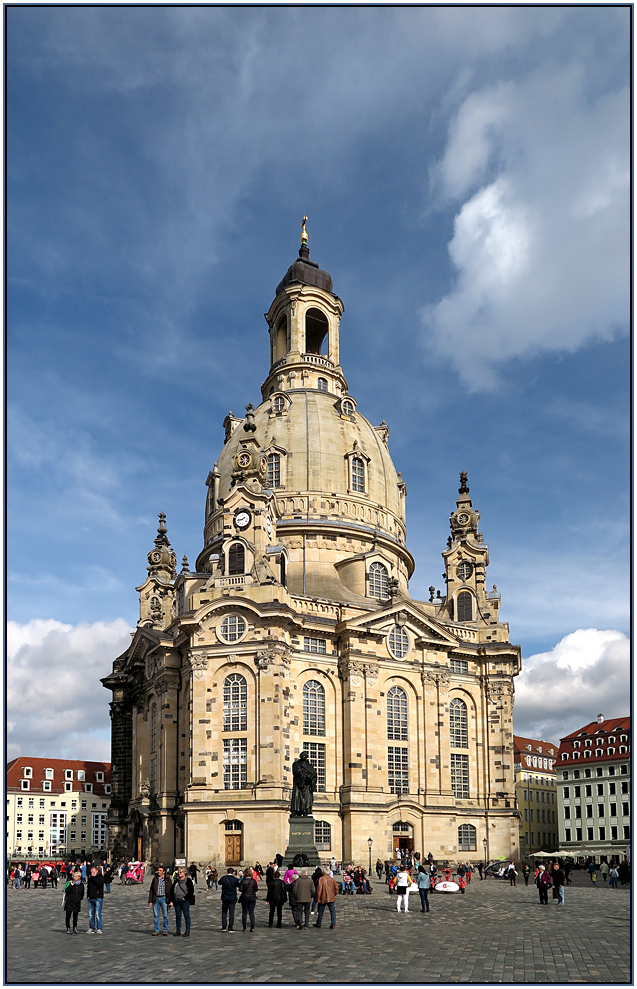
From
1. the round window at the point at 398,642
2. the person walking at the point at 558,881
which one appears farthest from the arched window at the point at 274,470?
the person walking at the point at 558,881

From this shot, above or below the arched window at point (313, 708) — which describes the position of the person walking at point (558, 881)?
below

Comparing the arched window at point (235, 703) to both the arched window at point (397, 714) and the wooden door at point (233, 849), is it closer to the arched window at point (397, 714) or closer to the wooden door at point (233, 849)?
the wooden door at point (233, 849)

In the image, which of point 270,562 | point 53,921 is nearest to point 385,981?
point 53,921

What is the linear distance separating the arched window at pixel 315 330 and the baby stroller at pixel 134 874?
2008 inches

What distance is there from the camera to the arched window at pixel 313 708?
211 feet

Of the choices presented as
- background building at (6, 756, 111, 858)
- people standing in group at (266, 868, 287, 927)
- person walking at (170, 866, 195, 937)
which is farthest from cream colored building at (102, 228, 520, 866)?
person walking at (170, 866, 195, 937)

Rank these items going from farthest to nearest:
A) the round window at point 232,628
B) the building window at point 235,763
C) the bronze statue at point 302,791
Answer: the round window at point 232,628 < the building window at point 235,763 < the bronze statue at point 302,791

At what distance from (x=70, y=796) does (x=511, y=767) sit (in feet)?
203

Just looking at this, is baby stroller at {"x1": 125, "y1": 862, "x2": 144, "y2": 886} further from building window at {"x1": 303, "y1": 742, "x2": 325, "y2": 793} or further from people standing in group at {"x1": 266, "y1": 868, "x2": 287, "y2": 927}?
people standing in group at {"x1": 266, "y1": 868, "x2": 287, "y2": 927}

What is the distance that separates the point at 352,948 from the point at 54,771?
9681cm

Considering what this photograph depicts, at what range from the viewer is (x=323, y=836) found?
204 ft

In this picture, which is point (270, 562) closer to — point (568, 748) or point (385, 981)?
point (385, 981)

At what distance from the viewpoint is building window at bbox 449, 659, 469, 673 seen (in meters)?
72.5

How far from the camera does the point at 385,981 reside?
1817cm
